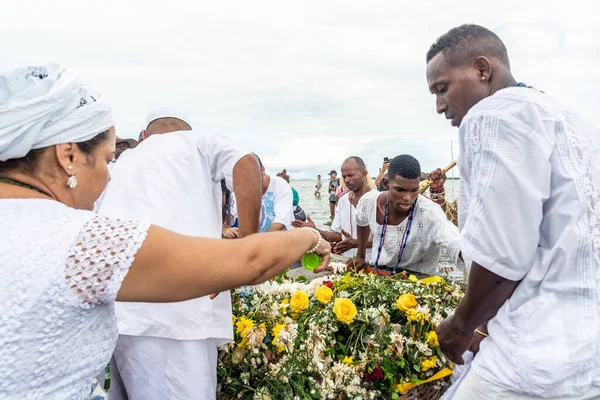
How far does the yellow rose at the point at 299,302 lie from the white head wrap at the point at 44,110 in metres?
1.76

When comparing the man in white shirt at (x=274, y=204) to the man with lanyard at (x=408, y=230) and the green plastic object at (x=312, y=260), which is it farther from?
the green plastic object at (x=312, y=260)

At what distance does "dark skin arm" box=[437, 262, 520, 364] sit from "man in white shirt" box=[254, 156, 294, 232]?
4020mm

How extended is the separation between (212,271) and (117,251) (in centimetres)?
27

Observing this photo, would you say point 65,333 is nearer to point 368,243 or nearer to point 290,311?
point 290,311

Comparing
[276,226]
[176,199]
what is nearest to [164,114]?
[176,199]

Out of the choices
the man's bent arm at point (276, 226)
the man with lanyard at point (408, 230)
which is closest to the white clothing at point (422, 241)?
the man with lanyard at point (408, 230)

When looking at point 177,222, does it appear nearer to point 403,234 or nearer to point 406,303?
point 406,303

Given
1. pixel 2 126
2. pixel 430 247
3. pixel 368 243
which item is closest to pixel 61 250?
pixel 2 126

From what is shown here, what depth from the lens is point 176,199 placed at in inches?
93.7

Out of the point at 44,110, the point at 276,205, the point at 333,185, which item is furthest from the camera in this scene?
the point at 333,185

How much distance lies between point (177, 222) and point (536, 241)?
1.71 m

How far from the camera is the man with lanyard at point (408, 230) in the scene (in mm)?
3801

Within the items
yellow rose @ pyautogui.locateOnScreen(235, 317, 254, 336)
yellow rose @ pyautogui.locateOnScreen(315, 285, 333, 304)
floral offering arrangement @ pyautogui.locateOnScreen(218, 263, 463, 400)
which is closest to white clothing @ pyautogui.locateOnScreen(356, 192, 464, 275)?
floral offering arrangement @ pyautogui.locateOnScreen(218, 263, 463, 400)

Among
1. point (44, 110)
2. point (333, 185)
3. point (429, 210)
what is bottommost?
point (333, 185)
